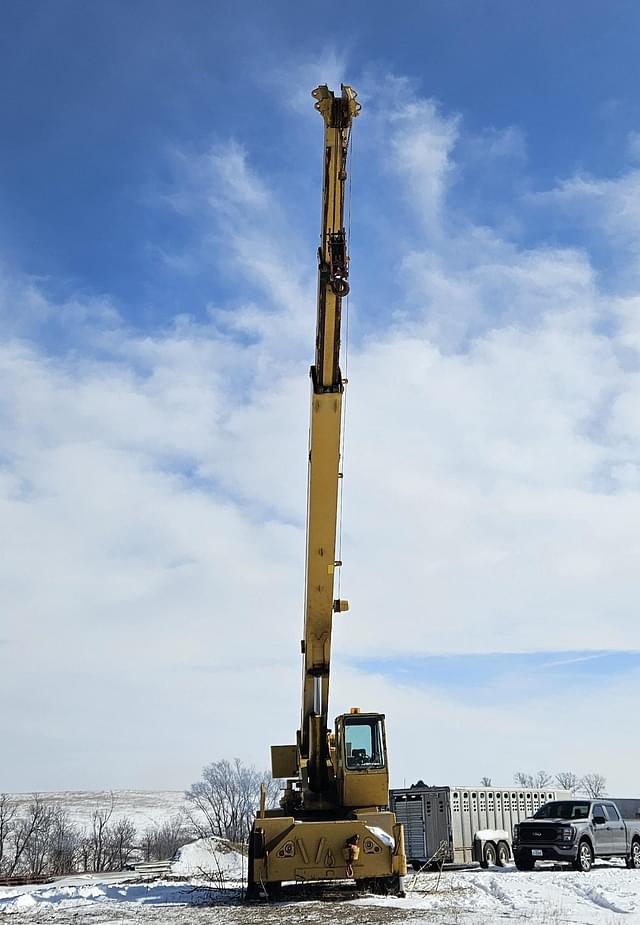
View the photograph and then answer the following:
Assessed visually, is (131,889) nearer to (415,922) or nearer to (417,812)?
(417,812)

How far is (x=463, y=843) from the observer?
23.5 m

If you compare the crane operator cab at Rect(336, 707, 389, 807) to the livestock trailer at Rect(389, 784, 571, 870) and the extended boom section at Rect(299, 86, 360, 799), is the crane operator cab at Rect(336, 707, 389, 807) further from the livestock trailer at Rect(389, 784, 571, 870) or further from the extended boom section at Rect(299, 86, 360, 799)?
the livestock trailer at Rect(389, 784, 571, 870)

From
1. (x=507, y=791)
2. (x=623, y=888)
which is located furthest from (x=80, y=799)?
(x=623, y=888)

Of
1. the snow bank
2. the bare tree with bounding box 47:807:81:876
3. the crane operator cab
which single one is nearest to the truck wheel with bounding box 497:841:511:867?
the crane operator cab

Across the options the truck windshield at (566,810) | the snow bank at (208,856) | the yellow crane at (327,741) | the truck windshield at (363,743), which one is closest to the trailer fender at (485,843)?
the truck windshield at (566,810)

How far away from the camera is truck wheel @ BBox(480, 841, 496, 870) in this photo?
23625 mm

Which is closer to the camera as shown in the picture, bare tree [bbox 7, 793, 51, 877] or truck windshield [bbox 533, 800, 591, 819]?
truck windshield [bbox 533, 800, 591, 819]

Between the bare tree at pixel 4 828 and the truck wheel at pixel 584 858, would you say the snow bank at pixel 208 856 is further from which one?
the bare tree at pixel 4 828

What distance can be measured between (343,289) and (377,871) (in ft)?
31.6

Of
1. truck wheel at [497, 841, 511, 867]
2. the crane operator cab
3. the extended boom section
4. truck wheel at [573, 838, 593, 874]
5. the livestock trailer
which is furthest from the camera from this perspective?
truck wheel at [497, 841, 511, 867]

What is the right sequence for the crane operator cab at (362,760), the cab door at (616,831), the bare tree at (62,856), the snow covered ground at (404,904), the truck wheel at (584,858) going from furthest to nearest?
1. the bare tree at (62,856)
2. the cab door at (616,831)
3. the truck wheel at (584,858)
4. the crane operator cab at (362,760)
5. the snow covered ground at (404,904)

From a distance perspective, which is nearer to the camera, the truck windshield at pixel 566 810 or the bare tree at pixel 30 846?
the truck windshield at pixel 566 810

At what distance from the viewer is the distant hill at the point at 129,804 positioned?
124062mm

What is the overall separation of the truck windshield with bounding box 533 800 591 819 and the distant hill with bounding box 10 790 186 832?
3915 inches
